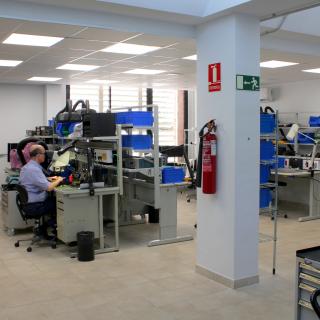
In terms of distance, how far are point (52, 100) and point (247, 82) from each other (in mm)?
6252

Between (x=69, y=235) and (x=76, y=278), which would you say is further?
(x=69, y=235)

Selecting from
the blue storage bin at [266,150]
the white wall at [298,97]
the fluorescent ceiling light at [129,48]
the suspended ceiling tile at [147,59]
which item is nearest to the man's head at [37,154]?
the fluorescent ceiling light at [129,48]

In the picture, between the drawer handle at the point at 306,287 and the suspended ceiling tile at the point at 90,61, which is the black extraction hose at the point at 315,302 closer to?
the drawer handle at the point at 306,287

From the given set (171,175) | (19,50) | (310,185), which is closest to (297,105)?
(310,185)

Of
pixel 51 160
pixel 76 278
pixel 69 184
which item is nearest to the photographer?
pixel 76 278

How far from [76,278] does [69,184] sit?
5.22 feet

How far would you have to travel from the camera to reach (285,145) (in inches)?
350

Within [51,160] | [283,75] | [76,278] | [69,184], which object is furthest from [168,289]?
[283,75]

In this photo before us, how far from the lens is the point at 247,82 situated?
4.02 meters

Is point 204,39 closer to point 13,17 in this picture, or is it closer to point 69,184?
point 13,17

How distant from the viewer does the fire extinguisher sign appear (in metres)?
4.11

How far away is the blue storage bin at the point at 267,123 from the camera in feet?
15.3

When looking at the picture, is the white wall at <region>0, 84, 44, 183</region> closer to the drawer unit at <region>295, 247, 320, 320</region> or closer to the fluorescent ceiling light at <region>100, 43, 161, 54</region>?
the fluorescent ceiling light at <region>100, 43, 161, 54</region>

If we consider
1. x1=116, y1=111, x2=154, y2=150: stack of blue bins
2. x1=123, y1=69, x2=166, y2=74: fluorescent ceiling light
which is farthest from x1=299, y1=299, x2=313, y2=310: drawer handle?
x1=123, y1=69, x2=166, y2=74: fluorescent ceiling light
